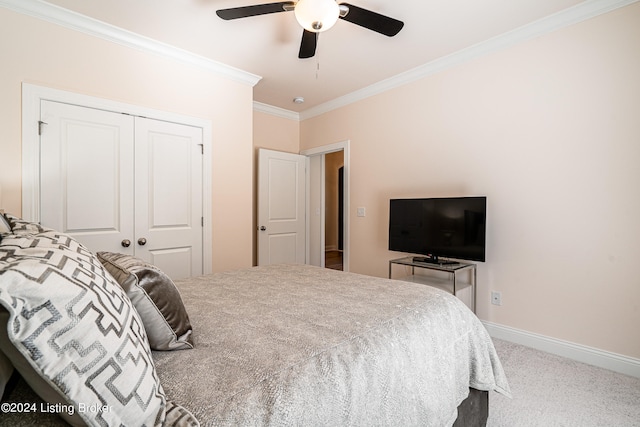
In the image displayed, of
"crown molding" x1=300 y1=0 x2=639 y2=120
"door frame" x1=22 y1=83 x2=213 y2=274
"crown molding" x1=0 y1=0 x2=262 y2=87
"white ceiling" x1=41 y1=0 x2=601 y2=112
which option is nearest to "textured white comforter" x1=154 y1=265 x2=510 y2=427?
"door frame" x1=22 y1=83 x2=213 y2=274

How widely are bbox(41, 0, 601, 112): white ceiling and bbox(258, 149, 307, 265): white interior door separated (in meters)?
1.26

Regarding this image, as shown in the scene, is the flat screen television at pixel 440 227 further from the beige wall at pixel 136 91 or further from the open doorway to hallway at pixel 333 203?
the open doorway to hallway at pixel 333 203

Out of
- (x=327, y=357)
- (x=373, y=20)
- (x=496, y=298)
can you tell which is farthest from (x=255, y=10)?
(x=496, y=298)

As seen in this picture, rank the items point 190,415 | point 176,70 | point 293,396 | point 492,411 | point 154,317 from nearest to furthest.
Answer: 1. point 190,415
2. point 293,396
3. point 154,317
4. point 492,411
5. point 176,70

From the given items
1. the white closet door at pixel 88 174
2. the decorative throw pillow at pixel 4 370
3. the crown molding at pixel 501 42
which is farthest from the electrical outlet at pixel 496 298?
the white closet door at pixel 88 174

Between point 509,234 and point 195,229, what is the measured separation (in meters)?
3.02

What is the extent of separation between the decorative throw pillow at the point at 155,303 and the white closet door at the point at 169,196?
2010mm

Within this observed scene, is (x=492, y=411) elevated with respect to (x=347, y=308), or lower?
lower

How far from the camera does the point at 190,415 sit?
0.67 meters

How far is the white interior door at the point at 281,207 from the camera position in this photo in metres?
4.23

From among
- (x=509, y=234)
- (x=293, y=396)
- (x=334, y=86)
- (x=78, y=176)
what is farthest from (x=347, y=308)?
(x=334, y=86)

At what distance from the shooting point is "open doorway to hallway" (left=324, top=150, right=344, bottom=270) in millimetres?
7670

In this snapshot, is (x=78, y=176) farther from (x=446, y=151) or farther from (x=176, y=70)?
(x=446, y=151)

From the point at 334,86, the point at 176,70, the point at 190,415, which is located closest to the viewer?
the point at 190,415
